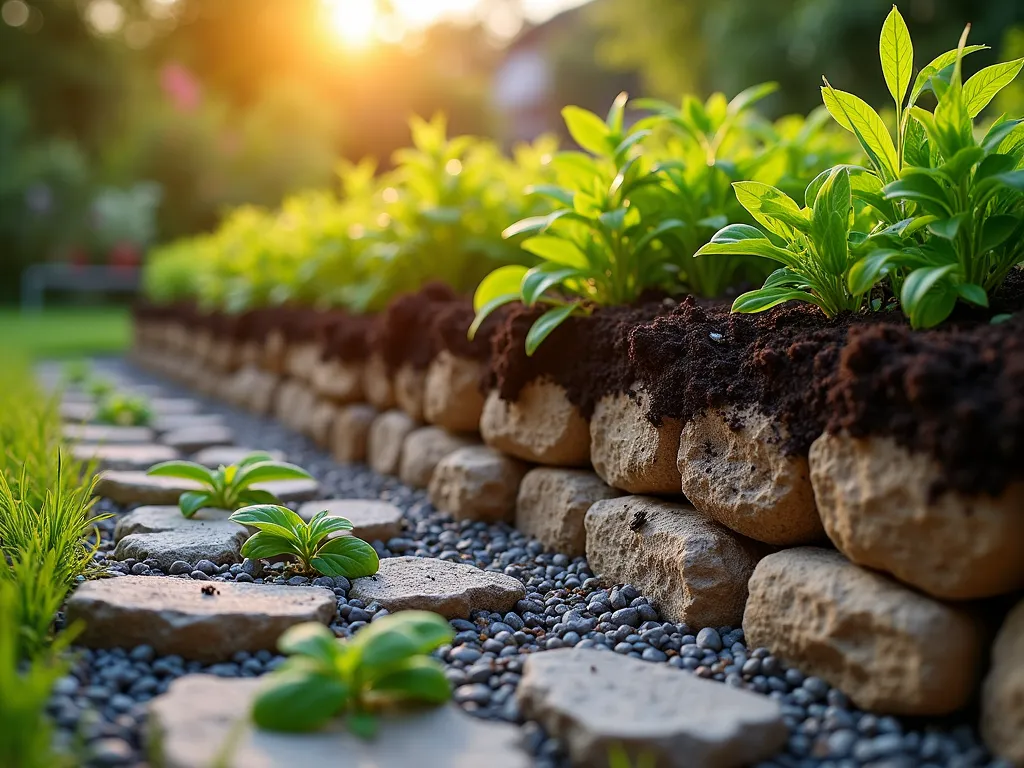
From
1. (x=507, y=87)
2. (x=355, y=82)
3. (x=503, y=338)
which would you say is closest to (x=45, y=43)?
(x=355, y=82)

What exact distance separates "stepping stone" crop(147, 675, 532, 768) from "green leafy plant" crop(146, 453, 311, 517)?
1.14 metres

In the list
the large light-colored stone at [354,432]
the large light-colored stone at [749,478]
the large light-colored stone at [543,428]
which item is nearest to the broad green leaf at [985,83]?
the large light-colored stone at [749,478]

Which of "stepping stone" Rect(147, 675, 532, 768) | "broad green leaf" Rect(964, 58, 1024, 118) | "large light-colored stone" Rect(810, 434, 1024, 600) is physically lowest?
"stepping stone" Rect(147, 675, 532, 768)

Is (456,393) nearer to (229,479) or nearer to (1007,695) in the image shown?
(229,479)

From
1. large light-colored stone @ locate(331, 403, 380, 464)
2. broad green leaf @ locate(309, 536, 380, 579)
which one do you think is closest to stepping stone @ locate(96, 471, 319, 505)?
broad green leaf @ locate(309, 536, 380, 579)

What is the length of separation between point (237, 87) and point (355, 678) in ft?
80.3

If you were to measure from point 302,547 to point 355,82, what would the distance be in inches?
1158

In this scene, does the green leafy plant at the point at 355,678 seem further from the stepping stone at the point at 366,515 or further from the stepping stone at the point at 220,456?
the stepping stone at the point at 220,456

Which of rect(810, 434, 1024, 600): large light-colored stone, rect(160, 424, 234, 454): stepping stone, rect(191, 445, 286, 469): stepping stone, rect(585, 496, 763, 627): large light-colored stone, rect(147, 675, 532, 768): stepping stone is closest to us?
rect(147, 675, 532, 768): stepping stone

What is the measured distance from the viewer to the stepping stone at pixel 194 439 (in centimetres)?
426

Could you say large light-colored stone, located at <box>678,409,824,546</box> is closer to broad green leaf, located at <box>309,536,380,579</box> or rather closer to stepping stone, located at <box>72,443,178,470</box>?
broad green leaf, located at <box>309,536,380,579</box>

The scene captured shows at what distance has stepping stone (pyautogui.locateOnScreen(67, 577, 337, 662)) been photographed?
1.76m

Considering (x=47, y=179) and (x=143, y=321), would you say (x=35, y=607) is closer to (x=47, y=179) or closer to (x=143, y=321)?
(x=143, y=321)

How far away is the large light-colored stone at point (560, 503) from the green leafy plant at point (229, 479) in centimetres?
69
